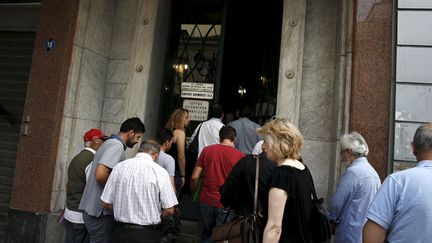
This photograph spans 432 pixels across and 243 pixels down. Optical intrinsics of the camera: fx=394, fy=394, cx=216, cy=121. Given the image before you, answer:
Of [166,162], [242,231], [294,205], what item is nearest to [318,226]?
[294,205]

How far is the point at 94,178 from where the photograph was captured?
4.29m

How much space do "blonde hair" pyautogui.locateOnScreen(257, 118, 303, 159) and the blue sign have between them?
15.5 ft

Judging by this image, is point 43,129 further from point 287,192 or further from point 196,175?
point 287,192

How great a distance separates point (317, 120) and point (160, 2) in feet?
11.4

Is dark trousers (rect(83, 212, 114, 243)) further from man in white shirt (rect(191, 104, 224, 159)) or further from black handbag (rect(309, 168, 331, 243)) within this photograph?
black handbag (rect(309, 168, 331, 243))

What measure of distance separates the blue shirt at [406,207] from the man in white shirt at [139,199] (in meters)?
Result: 2.04

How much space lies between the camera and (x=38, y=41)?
6.45m

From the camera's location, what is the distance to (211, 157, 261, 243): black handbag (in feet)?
9.76

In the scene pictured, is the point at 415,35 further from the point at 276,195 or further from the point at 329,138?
the point at 276,195

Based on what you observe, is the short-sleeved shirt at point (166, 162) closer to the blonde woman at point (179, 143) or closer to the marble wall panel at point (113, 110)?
the blonde woman at point (179, 143)

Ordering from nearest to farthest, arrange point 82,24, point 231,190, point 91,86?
point 231,190
point 82,24
point 91,86

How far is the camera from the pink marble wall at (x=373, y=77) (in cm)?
521

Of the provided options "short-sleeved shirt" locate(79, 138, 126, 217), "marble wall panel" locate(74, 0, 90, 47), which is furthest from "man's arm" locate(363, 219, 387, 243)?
"marble wall panel" locate(74, 0, 90, 47)

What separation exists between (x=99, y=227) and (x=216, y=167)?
1.49 meters
